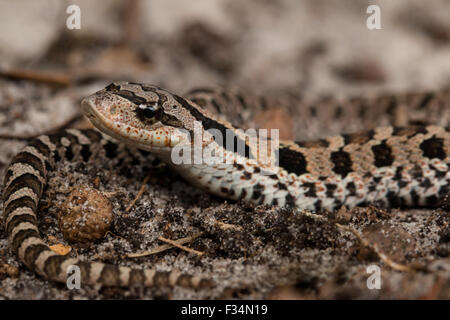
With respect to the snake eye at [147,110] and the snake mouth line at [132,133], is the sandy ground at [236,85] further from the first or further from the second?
the snake eye at [147,110]

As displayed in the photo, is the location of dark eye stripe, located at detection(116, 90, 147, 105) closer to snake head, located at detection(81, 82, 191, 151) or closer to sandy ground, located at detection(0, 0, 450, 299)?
snake head, located at detection(81, 82, 191, 151)

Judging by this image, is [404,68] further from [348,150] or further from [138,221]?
[138,221]

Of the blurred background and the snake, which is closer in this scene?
the snake

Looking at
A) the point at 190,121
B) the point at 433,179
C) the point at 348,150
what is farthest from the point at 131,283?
the point at 433,179

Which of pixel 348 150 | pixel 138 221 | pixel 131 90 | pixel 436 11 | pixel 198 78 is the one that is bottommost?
pixel 138 221

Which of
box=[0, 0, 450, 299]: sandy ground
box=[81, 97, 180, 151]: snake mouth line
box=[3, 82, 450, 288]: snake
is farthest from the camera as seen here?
box=[3, 82, 450, 288]: snake

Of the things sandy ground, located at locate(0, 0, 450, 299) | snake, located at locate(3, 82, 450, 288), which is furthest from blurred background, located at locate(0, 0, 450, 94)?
snake, located at locate(3, 82, 450, 288)

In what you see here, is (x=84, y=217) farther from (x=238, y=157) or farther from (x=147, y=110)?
(x=238, y=157)
